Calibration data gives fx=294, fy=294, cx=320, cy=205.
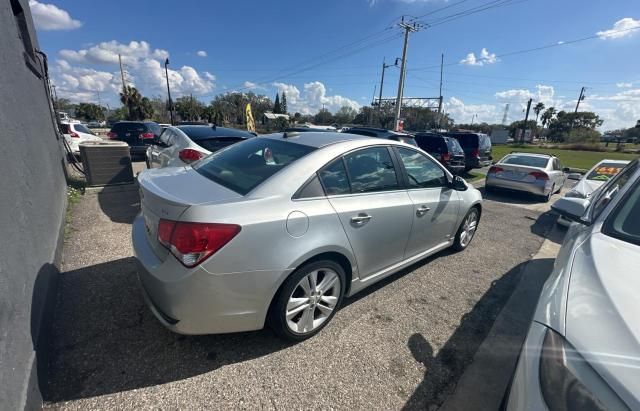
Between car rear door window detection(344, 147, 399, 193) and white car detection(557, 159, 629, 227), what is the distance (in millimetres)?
4829

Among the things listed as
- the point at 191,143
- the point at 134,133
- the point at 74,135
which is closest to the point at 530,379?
the point at 191,143

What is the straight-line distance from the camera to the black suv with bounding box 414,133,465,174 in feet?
33.4

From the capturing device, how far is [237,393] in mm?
1945

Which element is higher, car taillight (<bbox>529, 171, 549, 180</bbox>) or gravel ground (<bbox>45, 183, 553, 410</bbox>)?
car taillight (<bbox>529, 171, 549, 180</bbox>)

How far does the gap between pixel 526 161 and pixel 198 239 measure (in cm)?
1022

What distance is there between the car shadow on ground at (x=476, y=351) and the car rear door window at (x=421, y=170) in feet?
4.66

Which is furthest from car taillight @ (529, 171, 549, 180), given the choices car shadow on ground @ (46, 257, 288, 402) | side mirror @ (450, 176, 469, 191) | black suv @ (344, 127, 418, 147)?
car shadow on ground @ (46, 257, 288, 402)

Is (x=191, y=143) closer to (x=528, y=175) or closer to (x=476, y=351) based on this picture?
(x=476, y=351)

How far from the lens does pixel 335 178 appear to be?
8.30ft

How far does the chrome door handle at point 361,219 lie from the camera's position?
2482 mm

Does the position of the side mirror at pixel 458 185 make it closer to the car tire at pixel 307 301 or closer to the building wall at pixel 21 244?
the car tire at pixel 307 301

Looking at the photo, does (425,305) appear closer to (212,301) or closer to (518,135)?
(212,301)

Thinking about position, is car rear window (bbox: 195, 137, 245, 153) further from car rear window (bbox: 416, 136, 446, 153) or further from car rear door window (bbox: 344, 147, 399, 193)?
car rear window (bbox: 416, 136, 446, 153)

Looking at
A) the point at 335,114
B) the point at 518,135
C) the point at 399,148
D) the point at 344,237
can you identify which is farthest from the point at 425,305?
the point at 335,114
